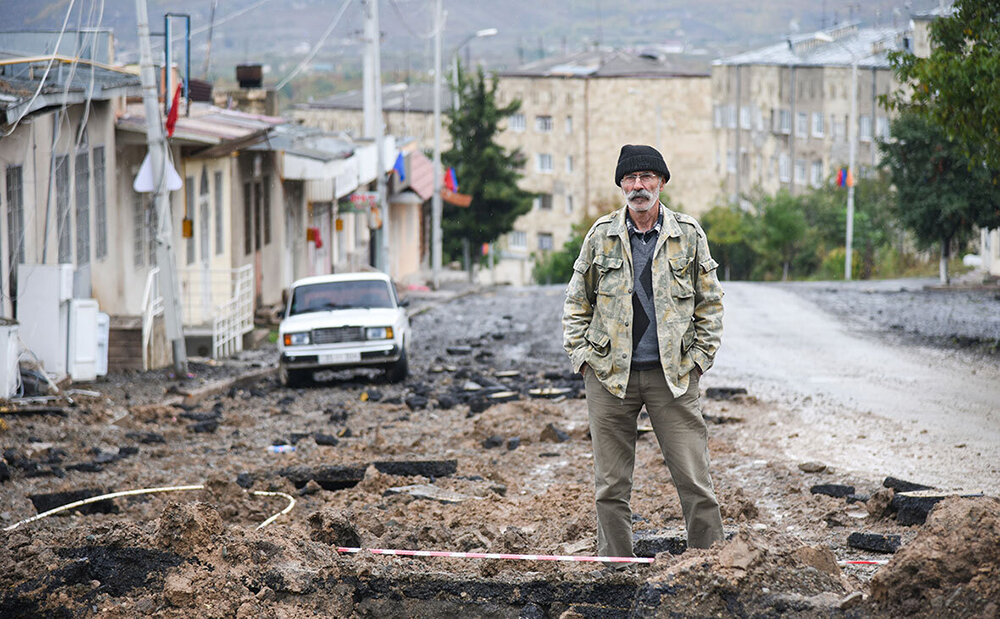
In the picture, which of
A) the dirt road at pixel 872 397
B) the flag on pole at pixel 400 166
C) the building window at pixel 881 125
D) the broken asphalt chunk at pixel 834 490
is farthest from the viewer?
the building window at pixel 881 125

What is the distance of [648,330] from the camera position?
19.2ft

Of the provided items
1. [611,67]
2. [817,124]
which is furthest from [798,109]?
[611,67]

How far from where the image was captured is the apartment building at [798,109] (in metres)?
68.6

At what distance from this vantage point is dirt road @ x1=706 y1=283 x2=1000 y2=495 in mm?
10375

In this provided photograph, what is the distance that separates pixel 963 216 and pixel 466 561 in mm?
38002

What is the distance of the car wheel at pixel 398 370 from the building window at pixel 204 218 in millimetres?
9008

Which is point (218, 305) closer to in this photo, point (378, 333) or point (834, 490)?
point (378, 333)

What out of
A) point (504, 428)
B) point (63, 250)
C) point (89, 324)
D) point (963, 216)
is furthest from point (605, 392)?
point (963, 216)

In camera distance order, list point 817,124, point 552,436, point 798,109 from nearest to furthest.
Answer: point 552,436 → point 817,124 → point 798,109

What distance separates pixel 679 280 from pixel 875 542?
6.88 ft

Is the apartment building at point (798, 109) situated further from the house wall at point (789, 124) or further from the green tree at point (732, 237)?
the green tree at point (732, 237)

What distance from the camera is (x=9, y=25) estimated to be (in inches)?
693

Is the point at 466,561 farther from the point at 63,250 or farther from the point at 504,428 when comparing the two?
the point at 63,250

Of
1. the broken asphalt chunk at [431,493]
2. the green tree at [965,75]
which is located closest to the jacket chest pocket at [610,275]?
the broken asphalt chunk at [431,493]
